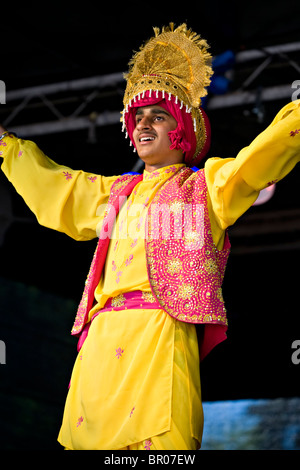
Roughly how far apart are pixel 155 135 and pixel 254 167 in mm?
522

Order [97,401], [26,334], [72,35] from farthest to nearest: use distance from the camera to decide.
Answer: [26,334], [72,35], [97,401]

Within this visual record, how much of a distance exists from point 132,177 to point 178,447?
41.2 inches

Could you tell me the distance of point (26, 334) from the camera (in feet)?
17.5

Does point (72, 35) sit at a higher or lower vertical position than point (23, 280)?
higher

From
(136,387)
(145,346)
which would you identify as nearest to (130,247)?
(145,346)

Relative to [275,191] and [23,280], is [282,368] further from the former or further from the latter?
[23,280]

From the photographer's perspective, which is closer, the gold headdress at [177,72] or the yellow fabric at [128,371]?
the yellow fabric at [128,371]

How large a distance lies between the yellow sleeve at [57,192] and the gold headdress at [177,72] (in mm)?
334

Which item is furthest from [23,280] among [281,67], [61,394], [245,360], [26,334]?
[281,67]

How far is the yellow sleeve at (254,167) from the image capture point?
2250 mm

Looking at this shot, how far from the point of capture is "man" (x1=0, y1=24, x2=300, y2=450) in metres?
2.33
